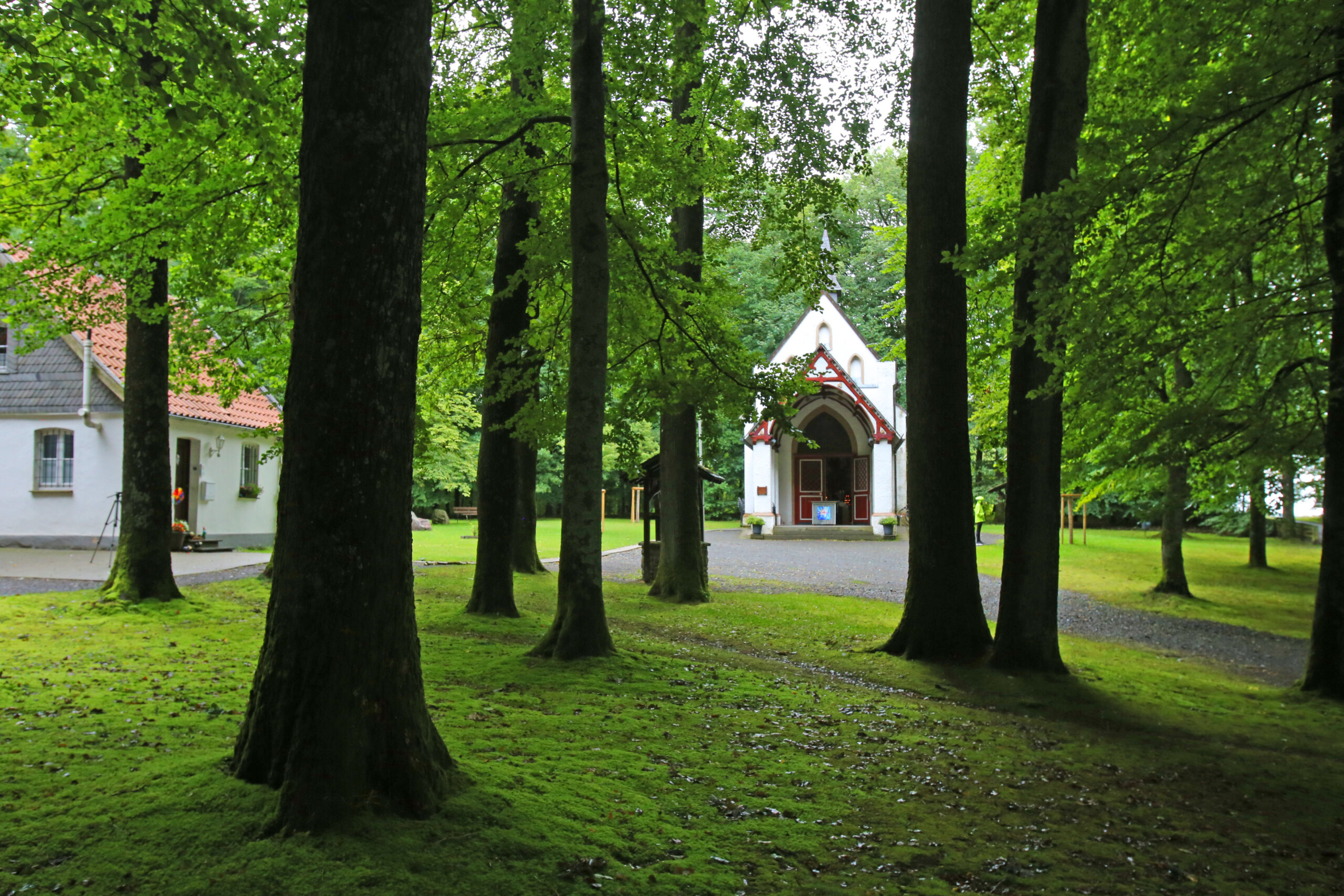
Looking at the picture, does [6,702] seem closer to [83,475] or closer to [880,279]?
[83,475]

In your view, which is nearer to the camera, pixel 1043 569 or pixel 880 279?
pixel 1043 569

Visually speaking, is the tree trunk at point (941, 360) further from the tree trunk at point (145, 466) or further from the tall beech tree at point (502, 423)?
the tree trunk at point (145, 466)

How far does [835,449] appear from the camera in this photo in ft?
121

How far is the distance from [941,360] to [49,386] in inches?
722

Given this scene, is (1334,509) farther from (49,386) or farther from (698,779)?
(49,386)

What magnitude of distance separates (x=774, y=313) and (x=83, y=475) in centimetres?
3429

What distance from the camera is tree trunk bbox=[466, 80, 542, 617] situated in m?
10.9

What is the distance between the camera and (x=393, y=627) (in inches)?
145

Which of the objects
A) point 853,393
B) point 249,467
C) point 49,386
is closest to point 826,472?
point 853,393

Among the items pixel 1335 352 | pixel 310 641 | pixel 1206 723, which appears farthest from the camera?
pixel 1335 352

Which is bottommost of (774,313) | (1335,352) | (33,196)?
(1335,352)

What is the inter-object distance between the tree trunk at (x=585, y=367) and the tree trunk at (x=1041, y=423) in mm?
3836

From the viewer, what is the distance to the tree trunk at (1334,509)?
8062mm

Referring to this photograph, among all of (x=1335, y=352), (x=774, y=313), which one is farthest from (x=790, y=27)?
(x=774, y=313)
